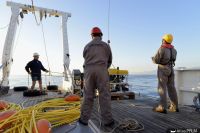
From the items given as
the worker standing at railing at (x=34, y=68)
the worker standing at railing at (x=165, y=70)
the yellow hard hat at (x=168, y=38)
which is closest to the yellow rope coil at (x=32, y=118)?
the worker standing at railing at (x=165, y=70)

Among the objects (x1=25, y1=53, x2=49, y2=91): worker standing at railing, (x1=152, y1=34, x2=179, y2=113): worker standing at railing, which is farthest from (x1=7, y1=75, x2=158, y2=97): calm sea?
(x1=152, y1=34, x2=179, y2=113): worker standing at railing

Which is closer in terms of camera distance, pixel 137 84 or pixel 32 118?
pixel 32 118

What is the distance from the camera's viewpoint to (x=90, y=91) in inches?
146

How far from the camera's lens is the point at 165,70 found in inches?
189

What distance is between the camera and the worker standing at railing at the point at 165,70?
4730 mm

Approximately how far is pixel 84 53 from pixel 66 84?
686 cm

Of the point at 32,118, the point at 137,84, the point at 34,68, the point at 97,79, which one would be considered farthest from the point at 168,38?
the point at 137,84

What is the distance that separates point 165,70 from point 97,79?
1.82m

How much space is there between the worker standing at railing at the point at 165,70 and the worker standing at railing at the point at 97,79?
4.97 ft

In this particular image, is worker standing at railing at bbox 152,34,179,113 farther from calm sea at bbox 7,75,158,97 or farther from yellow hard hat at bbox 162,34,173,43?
calm sea at bbox 7,75,158,97

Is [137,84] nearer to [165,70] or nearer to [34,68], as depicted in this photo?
[34,68]

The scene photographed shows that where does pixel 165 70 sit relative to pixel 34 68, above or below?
below

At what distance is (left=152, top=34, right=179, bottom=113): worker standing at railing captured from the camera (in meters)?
4.73

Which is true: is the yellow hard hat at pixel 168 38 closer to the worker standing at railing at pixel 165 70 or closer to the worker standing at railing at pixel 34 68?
the worker standing at railing at pixel 165 70
